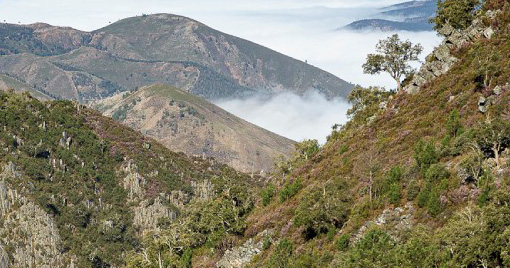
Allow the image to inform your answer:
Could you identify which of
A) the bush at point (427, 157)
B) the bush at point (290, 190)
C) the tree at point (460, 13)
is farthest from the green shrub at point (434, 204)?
the tree at point (460, 13)

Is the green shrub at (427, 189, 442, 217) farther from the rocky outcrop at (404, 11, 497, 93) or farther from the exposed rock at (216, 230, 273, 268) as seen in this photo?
the rocky outcrop at (404, 11, 497, 93)

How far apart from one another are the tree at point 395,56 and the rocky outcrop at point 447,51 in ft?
27.1

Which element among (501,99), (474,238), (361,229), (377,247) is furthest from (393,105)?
(474,238)

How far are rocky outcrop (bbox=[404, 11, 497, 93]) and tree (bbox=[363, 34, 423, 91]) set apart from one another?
27.1 ft

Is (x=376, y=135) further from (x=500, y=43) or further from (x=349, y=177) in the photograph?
(x=500, y=43)

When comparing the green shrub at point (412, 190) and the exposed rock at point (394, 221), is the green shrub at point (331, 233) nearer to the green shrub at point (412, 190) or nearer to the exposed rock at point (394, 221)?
the exposed rock at point (394, 221)

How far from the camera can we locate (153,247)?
111 metres

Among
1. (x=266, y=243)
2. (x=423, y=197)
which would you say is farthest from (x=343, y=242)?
(x=266, y=243)

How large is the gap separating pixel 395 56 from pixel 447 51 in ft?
44.4

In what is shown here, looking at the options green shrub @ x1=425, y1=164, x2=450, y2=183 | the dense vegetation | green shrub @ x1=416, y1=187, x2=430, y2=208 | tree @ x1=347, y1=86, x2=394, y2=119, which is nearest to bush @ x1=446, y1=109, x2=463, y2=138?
the dense vegetation

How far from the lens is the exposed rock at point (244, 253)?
304 feet

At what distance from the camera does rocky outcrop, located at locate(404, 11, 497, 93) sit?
10144 cm

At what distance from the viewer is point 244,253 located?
312 ft

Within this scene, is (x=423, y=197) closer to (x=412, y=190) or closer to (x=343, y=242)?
(x=412, y=190)
